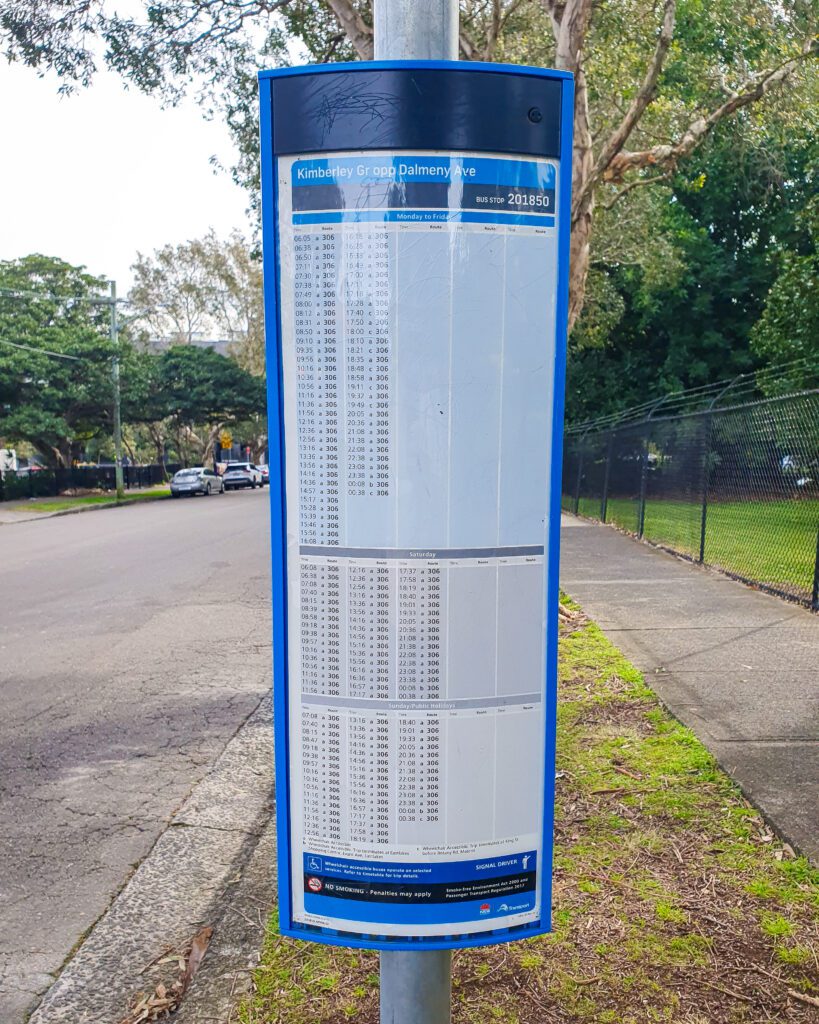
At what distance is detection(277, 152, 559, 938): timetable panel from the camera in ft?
7.20

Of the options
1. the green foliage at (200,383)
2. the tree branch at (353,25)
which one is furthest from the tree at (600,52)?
the green foliage at (200,383)

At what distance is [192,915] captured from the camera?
3.64 metres

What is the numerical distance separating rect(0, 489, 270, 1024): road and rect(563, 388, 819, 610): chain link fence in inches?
217

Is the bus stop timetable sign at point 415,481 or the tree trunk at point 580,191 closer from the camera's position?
the bus stop timetable sign at point 415,481

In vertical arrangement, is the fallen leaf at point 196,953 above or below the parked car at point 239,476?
above

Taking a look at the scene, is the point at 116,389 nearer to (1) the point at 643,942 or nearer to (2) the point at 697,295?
(2) the point at 697,295

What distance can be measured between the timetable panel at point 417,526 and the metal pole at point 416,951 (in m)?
0.12

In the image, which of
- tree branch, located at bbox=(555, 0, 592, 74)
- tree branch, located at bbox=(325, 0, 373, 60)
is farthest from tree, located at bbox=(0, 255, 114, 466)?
tree branch, located at bbox=(555, 0, 592, 74)

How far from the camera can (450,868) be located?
2.32 meters

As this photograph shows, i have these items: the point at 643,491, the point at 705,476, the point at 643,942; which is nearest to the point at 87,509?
the point at 643,491

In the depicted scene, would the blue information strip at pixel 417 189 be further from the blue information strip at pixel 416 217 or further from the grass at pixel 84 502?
the grass at pixel 84 502

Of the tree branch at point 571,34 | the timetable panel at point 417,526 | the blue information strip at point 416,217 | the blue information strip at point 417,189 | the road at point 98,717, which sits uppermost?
the tree branch at point 571,34

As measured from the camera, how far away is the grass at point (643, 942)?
2828mm

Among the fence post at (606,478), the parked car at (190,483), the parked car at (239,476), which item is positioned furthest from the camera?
the parked car at (239,476)
